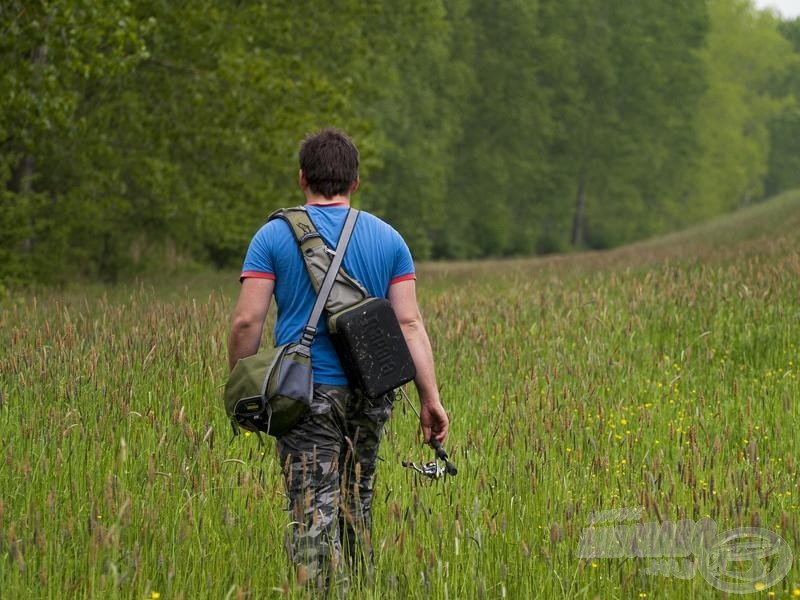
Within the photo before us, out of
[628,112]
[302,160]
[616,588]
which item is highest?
[628,112]

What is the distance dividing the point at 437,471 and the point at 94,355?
262cm

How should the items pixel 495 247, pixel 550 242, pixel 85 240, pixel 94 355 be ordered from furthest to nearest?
pixel 550 242, pixel 495 247, pixel 85 240, pixel 94 355

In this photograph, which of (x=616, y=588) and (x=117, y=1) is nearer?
(x=616, y=588)

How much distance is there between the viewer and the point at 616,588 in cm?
386

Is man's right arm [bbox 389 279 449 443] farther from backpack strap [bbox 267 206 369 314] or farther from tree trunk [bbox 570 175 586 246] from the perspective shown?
tree trunk [bbox 570 175 586 246]

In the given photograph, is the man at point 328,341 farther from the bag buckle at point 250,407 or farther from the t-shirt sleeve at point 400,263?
the bag buckle at point 250,407

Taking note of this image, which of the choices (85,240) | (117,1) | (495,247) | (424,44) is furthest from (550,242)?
(117,1)

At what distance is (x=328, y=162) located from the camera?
4047 millimetres

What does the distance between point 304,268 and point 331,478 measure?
0.84m

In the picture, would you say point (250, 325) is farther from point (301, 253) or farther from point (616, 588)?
point (616, 588)

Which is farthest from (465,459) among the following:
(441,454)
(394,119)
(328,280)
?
(394,119)

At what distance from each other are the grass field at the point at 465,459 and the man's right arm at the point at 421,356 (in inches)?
11.9

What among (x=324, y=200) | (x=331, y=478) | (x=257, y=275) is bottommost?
(x=331, y=478)

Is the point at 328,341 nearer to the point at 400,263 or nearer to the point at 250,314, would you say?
the point at 250,314
